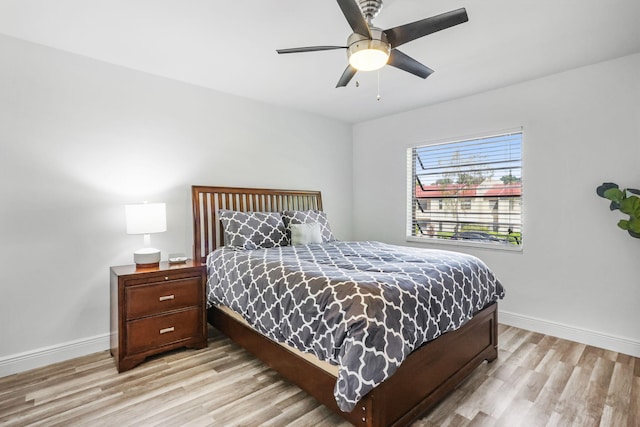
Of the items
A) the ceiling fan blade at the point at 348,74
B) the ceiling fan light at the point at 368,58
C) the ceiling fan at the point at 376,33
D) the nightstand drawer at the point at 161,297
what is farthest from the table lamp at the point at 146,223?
the ceiling fan light at the point at 368,58

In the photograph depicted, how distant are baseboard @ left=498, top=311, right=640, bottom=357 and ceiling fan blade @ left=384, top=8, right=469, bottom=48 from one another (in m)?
2.94

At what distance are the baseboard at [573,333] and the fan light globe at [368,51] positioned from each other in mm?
2946

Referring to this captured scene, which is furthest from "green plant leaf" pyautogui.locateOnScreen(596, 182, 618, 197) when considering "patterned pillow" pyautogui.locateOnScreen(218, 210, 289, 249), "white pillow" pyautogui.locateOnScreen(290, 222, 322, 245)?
"patterned pillow" pyautogui.locateOnScreen(218, 210, 289, 249)

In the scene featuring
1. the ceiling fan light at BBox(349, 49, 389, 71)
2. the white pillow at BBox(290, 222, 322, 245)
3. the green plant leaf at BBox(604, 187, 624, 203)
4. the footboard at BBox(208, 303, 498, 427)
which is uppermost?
the ceiling fan light at BBox(349, 49, 389, 71)

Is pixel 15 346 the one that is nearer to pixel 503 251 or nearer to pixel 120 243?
pixel 120 243

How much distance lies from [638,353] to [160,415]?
365 cm

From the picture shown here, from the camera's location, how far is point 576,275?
3.00 m

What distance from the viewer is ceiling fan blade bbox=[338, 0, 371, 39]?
1602mm

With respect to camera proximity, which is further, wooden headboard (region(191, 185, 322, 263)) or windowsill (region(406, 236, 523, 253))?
windowsill (region(406, 236, 523, 253))

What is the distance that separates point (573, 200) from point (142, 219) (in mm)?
3832

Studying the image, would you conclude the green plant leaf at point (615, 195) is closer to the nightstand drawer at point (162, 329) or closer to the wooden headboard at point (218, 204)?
the wooden headboard at point (218, 204)

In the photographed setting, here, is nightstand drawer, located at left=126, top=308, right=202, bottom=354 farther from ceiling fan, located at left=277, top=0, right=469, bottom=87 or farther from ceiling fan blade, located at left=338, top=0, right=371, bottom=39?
ceiling fan blade, located at left=338, top=0, right=371, bottom=39

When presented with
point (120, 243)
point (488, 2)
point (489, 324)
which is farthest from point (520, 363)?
point (120, 243)

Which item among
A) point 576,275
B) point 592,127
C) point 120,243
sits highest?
point 592,127
